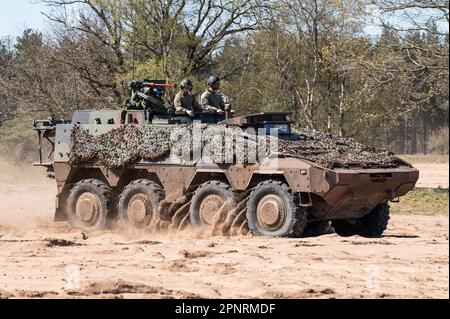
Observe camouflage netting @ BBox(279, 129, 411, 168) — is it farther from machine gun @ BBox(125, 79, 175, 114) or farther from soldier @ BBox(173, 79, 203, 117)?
machine gun @ BBox(125, 79, 175, 114)

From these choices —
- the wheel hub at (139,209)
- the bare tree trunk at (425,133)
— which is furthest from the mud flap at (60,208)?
the bare tree trunk at (425,133)

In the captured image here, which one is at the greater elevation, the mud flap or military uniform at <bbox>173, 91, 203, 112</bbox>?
military uniform at <bbox>173, 91, 203, 112</bbox>

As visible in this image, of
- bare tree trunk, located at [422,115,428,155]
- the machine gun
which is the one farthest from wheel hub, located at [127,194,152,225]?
bare tree trunk, located at [422,115,428,155]

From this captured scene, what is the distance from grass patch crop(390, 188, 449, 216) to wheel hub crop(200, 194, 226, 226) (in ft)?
20.1

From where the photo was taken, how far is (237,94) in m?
25.1

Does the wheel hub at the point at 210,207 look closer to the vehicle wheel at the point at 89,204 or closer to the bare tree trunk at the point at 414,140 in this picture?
the vehicle wheel at the point at 89,204

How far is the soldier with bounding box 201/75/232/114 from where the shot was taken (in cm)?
1598

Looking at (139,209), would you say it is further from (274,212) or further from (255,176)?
(274,212)

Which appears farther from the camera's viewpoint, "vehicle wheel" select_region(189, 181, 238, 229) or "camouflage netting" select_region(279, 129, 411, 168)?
"vehicle wheel" select_region(189, 181, 238, 229)

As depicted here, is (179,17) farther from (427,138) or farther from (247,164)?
(427,138)

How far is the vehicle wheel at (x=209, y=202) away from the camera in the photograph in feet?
46.8

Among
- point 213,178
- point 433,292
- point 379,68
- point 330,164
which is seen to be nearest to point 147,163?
point 213,178

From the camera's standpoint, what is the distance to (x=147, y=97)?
52.9 feet
